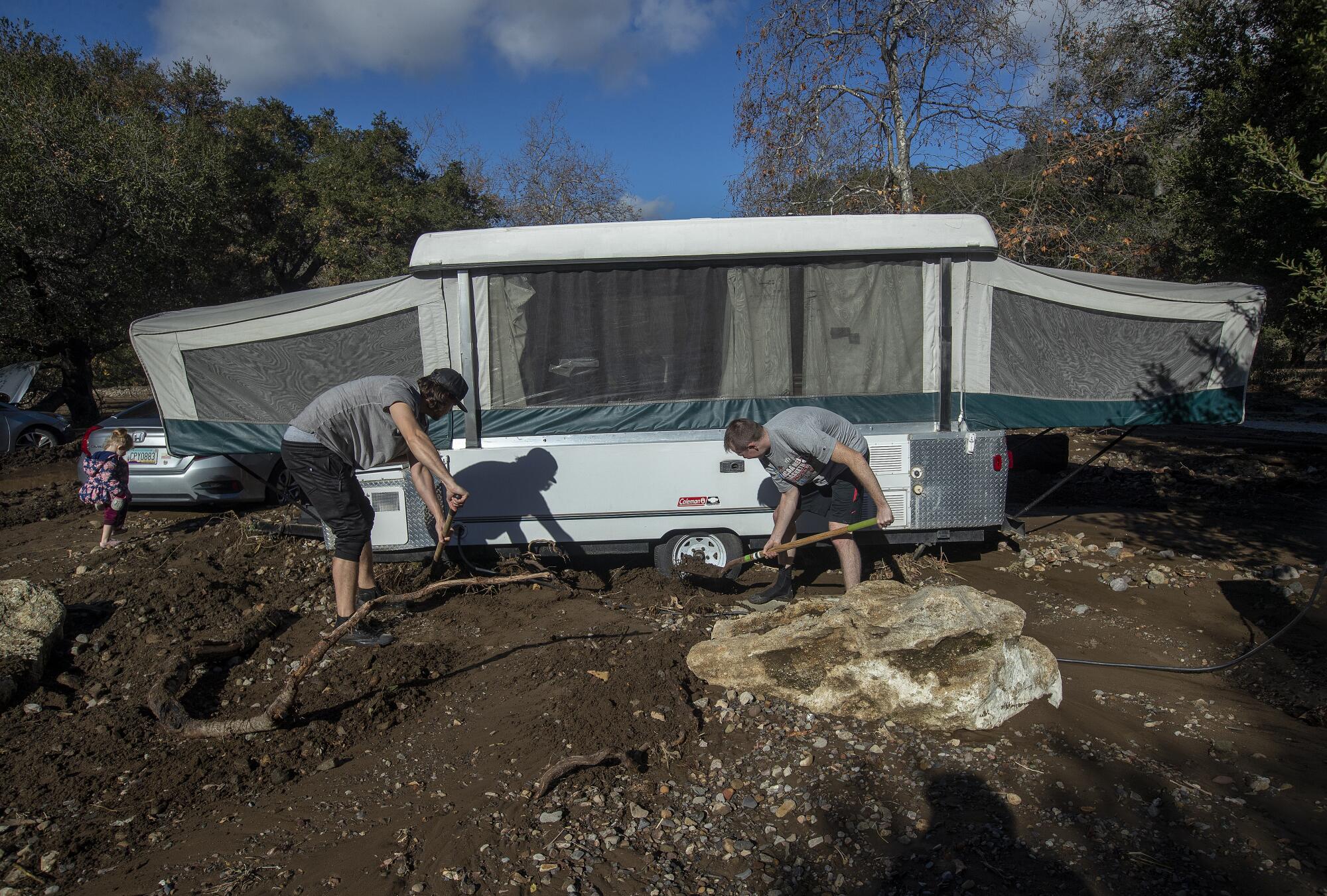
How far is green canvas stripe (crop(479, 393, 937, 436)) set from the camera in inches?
226

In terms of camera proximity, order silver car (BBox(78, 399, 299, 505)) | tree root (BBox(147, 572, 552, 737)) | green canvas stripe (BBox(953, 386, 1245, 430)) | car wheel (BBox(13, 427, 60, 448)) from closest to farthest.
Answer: tree root (BBox(147, 572, 552, 737)) < green canvas stripe (BBox(953, 386, 1245, 430)) < silver car (BBox(78, 399, 299, 505)) < car wheel (BBox(13, 427, 60, 448))

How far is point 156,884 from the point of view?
2936 mm

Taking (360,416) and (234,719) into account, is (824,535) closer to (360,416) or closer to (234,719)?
(360,416)

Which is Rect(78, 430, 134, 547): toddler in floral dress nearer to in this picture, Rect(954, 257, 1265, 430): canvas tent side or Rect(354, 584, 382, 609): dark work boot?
Rect(354, 584, 382, 609): dark work boot

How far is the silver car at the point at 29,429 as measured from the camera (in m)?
13.1

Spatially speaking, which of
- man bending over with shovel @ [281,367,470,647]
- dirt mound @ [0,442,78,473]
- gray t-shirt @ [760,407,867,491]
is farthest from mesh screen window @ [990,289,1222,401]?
dirt mound @ [0,442,78,473]

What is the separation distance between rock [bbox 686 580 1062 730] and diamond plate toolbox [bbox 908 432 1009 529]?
1444 mm

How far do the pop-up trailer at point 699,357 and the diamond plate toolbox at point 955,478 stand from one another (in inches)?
0.6

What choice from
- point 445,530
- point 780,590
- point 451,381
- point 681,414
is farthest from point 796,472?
point 445,530

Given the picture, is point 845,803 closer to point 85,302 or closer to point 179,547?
point 179,547

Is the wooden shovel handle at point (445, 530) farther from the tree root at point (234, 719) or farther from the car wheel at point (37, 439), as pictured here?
the car wheel at point (37, 439)

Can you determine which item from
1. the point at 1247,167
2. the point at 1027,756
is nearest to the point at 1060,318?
the point at 1247,167

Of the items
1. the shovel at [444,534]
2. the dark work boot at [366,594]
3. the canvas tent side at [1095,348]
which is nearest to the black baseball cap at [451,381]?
the shovel at [444,534]

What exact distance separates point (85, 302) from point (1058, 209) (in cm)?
1505
